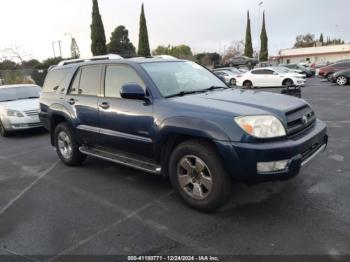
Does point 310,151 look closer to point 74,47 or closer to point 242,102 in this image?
point 242,102

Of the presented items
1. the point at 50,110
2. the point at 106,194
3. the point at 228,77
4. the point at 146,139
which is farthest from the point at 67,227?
the point at 228,77

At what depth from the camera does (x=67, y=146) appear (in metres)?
6.08

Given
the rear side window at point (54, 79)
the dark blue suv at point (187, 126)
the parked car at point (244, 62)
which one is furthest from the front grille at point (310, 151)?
the parked car at point (244, 62)

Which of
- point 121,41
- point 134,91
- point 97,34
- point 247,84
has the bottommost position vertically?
point 247,84

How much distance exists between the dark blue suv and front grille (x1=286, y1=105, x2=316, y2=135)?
1 centimetres

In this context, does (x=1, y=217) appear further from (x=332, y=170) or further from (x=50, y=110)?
(x=332, y=170)

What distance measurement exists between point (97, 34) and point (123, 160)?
27379 millimetres

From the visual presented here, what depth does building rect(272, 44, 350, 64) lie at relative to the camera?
214ft

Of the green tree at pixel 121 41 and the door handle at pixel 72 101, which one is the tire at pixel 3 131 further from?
the green tree at pixel 121 41

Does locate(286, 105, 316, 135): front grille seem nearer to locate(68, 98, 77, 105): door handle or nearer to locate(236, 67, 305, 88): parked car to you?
locate(68, 98, 77, 105): door handle

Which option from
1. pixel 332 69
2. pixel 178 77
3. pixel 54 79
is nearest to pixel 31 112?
pixel 54 79

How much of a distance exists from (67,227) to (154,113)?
1.65m

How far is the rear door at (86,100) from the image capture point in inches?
204

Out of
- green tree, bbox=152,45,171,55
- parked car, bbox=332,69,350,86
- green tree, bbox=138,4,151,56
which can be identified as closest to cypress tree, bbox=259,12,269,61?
green tree, bbox=152,45,171,55
